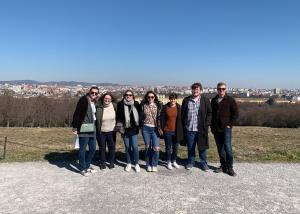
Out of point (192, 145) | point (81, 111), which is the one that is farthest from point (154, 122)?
point (81, 111)

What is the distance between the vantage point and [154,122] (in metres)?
7.75

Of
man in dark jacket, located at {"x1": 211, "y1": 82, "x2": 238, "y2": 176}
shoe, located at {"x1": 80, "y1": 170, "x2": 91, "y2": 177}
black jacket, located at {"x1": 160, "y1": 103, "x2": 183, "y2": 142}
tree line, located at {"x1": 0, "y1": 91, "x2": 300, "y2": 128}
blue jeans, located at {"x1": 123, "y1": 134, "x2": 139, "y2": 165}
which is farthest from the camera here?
tree line, located at {"x1": 0, "y1": 91, "x2": 300, "y2": 128}

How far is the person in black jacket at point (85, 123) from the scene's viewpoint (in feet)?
24.6

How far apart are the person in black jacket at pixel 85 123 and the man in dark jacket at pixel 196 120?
193 cm

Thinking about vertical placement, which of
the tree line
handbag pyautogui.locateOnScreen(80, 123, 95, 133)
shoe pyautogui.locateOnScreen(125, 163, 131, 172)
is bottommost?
the tree line

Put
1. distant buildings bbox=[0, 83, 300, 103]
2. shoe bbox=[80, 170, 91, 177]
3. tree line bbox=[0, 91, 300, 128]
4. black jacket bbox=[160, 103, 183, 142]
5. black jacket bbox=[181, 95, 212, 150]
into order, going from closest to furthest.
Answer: shoe bbox=[80, 170, 91, 177]
black jacket bbox=[181, 95, 212, 150]
black jacket bbox=[160, 103, 183, 142]
distant buildings bbox=[0, 83, 300, 103]
tree line bbox=[0, 91, 300, 128]

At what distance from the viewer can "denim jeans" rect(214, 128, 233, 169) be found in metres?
7.53

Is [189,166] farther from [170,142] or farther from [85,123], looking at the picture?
[85,123]

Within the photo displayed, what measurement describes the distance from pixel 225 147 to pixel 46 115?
40.7m

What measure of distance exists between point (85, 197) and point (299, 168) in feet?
16.1

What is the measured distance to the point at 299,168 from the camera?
8164 millimetres

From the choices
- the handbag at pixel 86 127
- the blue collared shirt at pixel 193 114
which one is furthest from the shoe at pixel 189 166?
the handbag at pixel 86 127

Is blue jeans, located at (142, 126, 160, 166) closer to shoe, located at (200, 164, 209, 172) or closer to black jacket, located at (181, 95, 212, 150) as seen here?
black jacket, located at (181, 95, 212, 150)

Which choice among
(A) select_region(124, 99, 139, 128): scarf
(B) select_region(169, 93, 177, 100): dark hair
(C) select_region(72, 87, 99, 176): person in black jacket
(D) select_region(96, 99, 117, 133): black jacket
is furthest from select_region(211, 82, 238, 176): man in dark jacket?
(C) select_region(72, 87, 99, 176): person in black jacket
